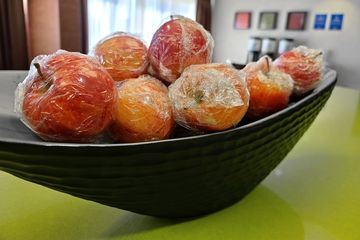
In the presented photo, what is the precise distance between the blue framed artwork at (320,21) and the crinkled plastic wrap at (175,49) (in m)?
4.65

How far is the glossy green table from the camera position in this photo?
1.19ft

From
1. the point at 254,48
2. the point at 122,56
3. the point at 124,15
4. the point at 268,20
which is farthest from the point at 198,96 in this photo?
the point at 268,20

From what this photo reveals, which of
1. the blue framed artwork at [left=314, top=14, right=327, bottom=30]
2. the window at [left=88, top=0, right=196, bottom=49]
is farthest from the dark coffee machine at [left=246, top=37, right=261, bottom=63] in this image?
the window at [left=88, top=0, right=196, bottom=49]

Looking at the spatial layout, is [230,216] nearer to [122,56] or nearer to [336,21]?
[122,56]

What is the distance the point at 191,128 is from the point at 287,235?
196mm

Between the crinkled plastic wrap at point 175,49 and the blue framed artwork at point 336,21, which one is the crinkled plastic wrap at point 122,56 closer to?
the crinkled plastic wrap at point 175,49

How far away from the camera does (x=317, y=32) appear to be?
4355 mm

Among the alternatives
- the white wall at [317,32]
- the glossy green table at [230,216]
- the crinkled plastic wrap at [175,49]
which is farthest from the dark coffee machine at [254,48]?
the crinkled plastic wrap at [175,49]

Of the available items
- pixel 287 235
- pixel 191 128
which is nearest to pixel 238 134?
pixel 191 128

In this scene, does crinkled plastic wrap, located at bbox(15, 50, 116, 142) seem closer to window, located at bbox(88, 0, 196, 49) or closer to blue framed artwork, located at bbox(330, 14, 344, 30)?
window, located at bbox(88, 0, 196, 49)

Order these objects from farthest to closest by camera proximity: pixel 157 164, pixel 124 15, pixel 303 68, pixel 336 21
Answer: pixel 336 21 < pixel 124 15 < pixel 303 68 < pixel 157 164

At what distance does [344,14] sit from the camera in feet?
13.5

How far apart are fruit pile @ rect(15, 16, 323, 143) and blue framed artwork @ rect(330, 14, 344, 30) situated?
4499 mm

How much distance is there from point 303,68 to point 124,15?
11.7 ft
